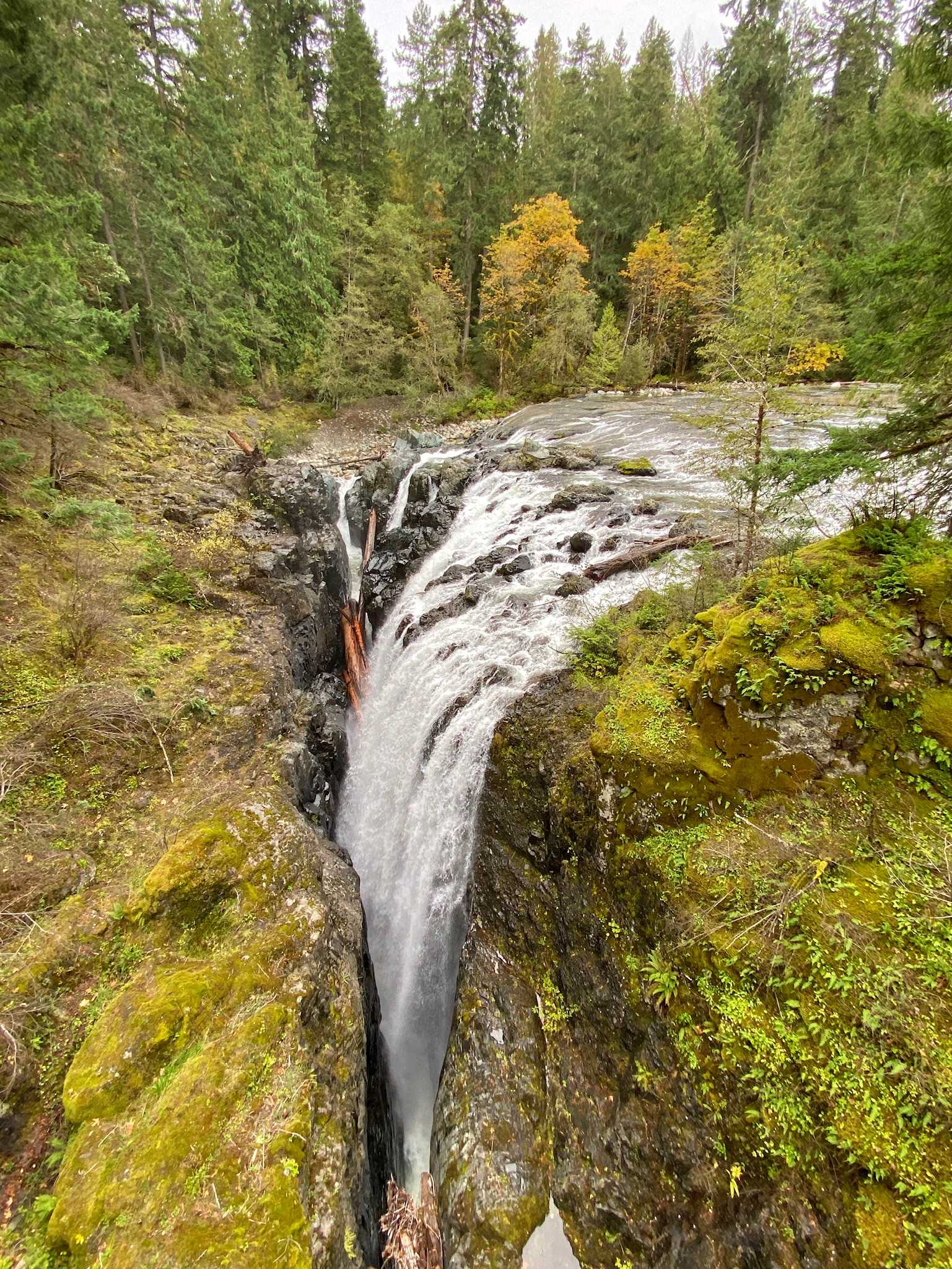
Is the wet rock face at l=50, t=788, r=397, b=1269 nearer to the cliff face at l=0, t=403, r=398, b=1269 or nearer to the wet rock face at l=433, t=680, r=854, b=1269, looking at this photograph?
the cliff face at l=0, t=403, r=398, b=1269

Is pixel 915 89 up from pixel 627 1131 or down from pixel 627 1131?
up

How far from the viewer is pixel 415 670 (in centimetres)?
1003

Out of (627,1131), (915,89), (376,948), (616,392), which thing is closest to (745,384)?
(915,89)

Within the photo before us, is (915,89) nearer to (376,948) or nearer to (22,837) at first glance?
(22,837)

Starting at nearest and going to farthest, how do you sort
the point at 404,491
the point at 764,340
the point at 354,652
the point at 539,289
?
1. the point at 764,340
2. the point at 354,652
3. the point at 404,491
4. the point at 539,289

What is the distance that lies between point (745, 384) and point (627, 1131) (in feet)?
28.6

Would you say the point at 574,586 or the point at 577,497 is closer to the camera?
the point at 574,586

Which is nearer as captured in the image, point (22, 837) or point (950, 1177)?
point (950, 1177)

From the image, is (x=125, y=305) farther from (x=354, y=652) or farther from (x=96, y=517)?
(x=354, y=652)

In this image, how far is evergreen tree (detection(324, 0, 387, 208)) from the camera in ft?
84.2

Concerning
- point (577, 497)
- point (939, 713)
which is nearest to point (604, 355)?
point (577, 497)

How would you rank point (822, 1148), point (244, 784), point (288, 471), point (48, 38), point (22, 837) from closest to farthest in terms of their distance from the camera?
point (822, 1148), point (22, 837), point (244, 784), point (48, 38), point (288, 471)

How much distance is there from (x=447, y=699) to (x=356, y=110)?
34789mm

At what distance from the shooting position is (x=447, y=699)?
337 inches
